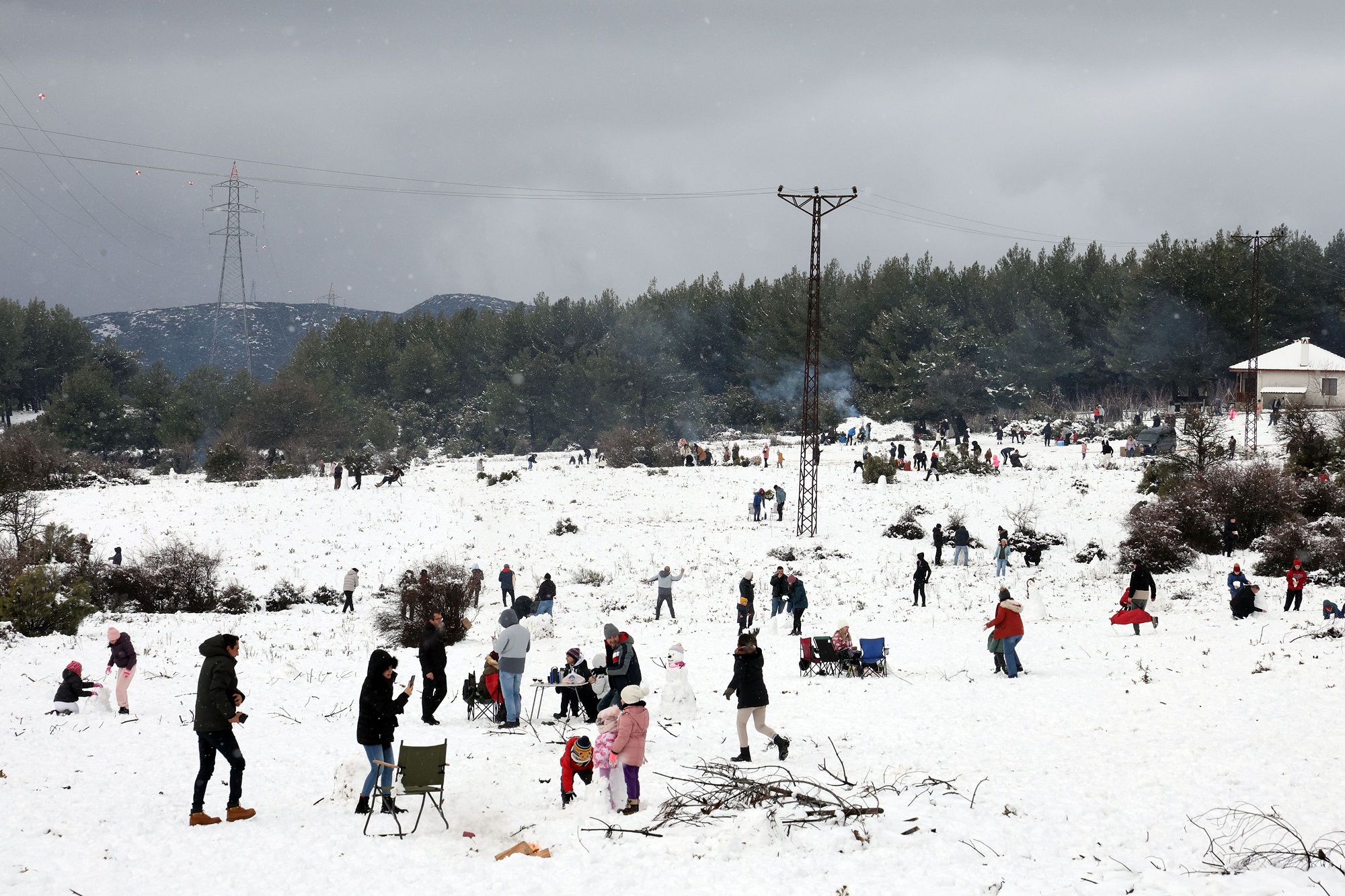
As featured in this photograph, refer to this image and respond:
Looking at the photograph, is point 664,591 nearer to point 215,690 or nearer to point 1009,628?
point 1009,628

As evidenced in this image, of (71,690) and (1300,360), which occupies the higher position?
(1300,360)

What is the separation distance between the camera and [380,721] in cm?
842

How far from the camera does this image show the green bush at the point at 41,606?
19.2m

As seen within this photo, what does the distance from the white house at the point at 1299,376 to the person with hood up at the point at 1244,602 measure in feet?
126

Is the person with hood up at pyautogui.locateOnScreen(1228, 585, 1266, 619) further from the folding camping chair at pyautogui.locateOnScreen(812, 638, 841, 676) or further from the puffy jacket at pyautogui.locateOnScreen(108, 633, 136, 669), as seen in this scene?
the puffy jacket at pyautogui.locateOnScreen(108, 633, 136, 669)

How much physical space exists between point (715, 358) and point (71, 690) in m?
67.5

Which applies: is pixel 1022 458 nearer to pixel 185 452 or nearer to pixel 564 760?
Result: pixel 564 760

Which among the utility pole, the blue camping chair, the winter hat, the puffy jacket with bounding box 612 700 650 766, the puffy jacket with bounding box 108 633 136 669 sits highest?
the utility pole

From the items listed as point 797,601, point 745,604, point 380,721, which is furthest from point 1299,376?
point 380,721

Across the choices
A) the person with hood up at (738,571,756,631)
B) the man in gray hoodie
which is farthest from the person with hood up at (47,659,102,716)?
the person with hood up at (738,571,756,631)

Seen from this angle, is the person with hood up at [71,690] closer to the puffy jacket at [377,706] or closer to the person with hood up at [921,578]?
the puffy jacket at [377,706]

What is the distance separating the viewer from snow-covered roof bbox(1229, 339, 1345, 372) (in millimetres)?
52406

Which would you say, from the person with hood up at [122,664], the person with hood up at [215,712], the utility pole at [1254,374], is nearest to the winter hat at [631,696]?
the person with hood up at [215,712]

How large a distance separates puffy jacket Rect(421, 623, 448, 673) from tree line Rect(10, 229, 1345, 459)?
51.1 meters
